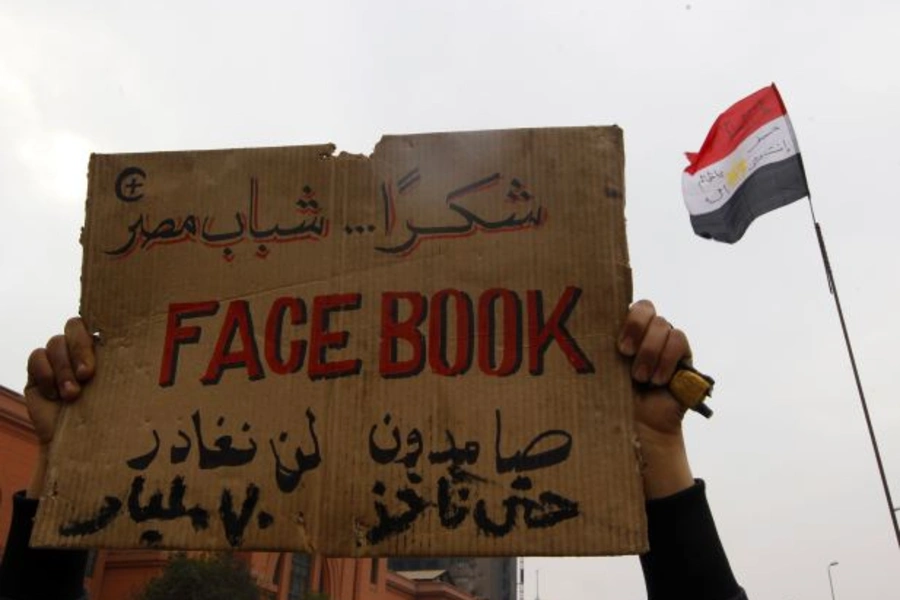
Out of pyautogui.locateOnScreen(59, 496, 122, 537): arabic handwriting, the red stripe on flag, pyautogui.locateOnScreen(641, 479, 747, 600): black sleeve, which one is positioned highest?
the red stripe on flag

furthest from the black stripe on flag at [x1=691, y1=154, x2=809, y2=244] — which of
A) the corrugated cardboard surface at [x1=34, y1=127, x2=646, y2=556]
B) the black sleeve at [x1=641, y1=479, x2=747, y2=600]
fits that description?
the black sleeve at [x1=641, y1=479, x2=747, y2=600]

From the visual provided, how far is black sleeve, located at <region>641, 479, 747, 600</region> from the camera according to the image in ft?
7.63

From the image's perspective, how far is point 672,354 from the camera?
2447 millimetres

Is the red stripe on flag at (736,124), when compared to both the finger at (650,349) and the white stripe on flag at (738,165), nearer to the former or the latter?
the white stripe on flag at (738,165)

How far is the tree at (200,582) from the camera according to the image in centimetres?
2258

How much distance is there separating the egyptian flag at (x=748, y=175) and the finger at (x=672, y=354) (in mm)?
5847

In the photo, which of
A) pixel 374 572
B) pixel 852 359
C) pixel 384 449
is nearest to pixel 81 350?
pixel 384 449

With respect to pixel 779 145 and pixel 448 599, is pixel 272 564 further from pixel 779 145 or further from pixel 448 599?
pixel 779 145

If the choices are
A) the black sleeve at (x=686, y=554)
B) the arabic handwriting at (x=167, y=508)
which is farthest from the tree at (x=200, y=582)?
the black sleeve at (x=686, y=554)

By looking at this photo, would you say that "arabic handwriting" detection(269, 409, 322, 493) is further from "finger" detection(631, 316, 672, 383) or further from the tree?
the tree

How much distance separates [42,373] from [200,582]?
21718 millimetres

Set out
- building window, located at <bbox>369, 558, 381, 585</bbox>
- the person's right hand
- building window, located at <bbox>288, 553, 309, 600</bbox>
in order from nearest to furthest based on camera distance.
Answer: the person's right hand
building window, located at <bbox>288, 553, 309, 600</bbox>
building window, located at <bbox>369, 558, 381, 585</bbox>

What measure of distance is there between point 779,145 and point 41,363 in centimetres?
689

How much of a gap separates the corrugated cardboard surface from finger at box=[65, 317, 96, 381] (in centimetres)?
4
